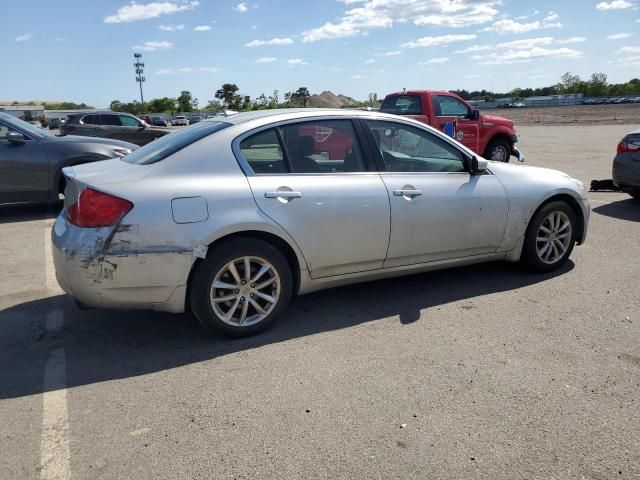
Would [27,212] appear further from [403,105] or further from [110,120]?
[110,120]

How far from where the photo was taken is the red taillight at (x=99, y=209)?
11.6 ft

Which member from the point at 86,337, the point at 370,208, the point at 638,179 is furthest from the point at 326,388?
the point at 638,179

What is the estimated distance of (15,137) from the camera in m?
7.94

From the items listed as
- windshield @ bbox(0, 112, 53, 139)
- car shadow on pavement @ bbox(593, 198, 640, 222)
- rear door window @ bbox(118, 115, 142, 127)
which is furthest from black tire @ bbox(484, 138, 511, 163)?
rear door window @ bbox(118, 115, 142, 127)

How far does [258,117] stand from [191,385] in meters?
2.07

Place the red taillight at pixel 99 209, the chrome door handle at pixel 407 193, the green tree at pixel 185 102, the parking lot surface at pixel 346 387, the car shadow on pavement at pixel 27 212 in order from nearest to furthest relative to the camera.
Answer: the parking lot surface at pixel 346 387 → the red taillight at pixel 99 209 → the chrome door handle at pixel 407 193 → the car shadow on pavement at pixel 27 212 → the green tree at pixel 185 102

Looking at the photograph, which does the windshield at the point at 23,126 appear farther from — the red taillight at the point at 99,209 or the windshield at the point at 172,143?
the red taillight at the point at 99,209

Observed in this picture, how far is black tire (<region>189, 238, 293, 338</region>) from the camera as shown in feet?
12.2

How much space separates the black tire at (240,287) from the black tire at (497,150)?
10.6 metres

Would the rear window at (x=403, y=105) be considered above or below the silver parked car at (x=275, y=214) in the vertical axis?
above

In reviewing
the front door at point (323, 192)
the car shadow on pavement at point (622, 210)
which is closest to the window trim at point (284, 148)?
the front door at point (323, 192)

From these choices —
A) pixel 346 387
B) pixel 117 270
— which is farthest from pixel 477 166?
pixel 117 270

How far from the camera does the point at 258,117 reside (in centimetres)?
422

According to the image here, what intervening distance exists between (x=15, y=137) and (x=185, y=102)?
300ft
